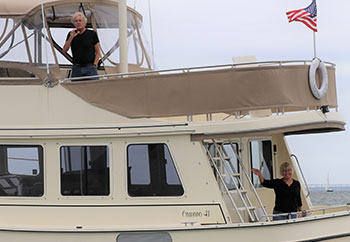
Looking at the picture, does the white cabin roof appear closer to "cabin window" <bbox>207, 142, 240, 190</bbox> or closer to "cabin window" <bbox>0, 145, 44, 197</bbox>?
"cabin window" <bbox>0, 145, 44, 197</bbox>

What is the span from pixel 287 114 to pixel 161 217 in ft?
7.48

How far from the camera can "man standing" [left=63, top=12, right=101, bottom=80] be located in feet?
34.9

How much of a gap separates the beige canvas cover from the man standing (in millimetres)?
499

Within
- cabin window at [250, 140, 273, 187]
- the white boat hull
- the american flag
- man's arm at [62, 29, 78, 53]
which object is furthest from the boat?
cabin window at [250, 140, 273, 187]

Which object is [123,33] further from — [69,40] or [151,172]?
[151,172]

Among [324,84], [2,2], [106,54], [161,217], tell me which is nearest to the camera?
[161,217]

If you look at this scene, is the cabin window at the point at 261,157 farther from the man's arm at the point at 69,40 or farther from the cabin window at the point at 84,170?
the man's arm at the point at 69,40

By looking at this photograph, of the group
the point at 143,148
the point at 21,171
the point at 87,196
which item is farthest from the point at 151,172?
the point at 21,171

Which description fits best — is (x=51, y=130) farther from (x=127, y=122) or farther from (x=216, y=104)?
(x=216, y=104)

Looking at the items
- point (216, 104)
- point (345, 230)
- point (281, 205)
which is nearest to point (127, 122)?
point (216, 104)

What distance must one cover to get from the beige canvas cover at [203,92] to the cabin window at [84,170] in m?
0.68

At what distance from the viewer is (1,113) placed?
407 inches

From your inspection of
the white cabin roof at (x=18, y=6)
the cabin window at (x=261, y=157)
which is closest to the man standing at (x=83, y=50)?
the white cabin roof at (x=18, y=6)

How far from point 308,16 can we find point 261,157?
253cm
